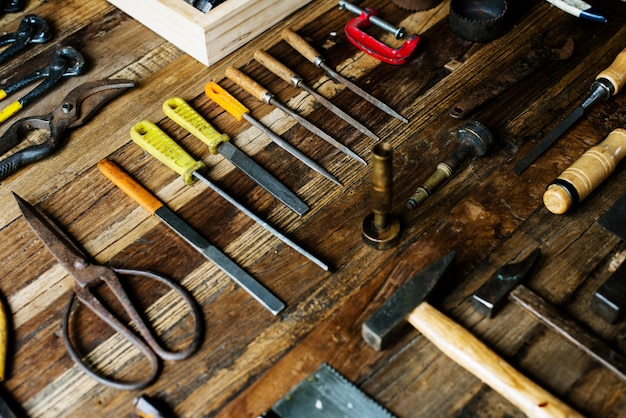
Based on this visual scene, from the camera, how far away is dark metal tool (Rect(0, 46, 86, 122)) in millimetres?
2264

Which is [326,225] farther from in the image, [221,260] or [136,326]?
[136,326]

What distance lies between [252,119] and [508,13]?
40.5 inches

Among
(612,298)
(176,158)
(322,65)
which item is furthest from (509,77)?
(176,158)

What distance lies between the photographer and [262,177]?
6.64 ft

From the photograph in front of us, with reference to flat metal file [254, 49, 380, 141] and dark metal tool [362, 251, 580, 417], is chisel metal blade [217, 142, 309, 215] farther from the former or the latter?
dark metal tool [362, 251, 580, 417]

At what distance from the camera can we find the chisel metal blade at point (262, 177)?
6.49ft

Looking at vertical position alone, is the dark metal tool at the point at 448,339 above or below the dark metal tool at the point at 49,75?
below

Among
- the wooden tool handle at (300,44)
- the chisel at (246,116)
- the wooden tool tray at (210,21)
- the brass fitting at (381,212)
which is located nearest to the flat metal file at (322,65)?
the wooden tool handle at (300,44)

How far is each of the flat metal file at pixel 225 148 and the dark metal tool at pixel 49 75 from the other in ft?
1.29

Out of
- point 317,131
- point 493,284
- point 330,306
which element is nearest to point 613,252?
point 493,284

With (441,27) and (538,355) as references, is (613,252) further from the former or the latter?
(441,27)

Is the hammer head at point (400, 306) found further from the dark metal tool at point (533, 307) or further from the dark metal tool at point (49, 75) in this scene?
the dark metal tool at point (49, 75)

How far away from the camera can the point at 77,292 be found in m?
1.80

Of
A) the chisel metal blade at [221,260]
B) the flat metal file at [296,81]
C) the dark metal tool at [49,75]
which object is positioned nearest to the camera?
the chisel metal blade at [221,260]
